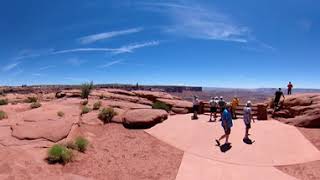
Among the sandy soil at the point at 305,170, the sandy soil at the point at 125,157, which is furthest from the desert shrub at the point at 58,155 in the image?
the sandy soil at the point at 305,170

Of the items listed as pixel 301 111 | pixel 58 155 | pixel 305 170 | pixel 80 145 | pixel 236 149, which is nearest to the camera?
pixel 58 155

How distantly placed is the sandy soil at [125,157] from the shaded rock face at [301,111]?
9155 mm

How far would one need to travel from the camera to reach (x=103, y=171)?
11133 millimetres

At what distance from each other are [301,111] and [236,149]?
28.4ft

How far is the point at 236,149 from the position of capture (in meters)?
14.0

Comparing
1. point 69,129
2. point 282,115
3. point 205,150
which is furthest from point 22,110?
point 282,115

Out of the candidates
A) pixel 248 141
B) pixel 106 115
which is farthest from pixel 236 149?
pixel 106 115

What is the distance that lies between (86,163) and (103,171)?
919mm

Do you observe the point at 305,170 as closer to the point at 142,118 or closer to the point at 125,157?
the point at 125,157

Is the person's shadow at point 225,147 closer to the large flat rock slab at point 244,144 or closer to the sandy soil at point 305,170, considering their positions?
the large flat rock slab at point 244,144

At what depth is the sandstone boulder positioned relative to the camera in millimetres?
17391

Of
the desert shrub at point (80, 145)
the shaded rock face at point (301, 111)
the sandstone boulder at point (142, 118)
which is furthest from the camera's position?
the shaded rock face at point (301, 111)

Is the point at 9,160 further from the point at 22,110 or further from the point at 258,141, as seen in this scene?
the point at 258,141

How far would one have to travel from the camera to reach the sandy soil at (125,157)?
11.0 m
